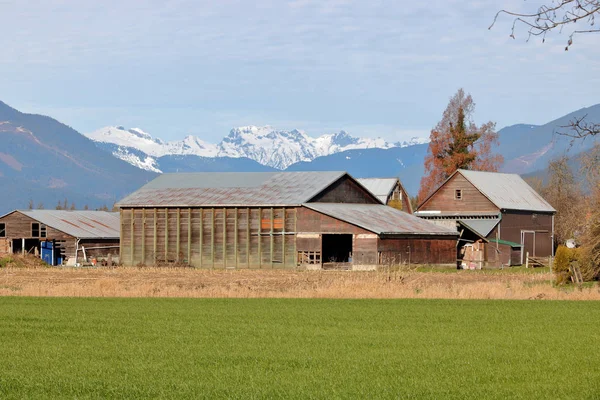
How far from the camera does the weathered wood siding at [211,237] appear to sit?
72.8m

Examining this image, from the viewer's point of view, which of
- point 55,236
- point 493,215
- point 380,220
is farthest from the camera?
point 55,236

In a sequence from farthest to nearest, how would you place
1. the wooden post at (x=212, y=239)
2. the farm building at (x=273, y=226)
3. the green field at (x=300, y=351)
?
the wooden post at (x=212, y=239) → the farm building at (x=273, y=226) → the green field at (x=300, y=351)

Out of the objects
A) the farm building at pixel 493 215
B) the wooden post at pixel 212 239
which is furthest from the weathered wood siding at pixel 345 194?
the wooden post at pixel 212 239

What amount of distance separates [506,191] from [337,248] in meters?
19.1

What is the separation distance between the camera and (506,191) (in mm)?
87500

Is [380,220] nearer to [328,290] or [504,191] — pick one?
[504,191]

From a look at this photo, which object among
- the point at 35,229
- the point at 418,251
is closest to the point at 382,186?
the point at 418,251

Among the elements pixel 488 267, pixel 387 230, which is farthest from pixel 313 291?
pixel 488 267

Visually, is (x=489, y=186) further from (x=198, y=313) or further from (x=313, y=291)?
(x=198, y=313)

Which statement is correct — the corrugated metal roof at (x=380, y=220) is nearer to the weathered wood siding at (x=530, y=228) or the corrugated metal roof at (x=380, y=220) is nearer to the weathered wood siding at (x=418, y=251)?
the weathered wood siding at (x=418, y=251)

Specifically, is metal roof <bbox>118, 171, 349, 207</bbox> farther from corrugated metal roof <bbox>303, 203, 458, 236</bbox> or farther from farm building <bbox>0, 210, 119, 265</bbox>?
farm building <bbox>0, 210, 119, 265</bbox>

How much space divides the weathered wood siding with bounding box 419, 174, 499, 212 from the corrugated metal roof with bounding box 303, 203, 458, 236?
10.4 meters

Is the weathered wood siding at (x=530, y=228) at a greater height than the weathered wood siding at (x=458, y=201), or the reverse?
the weathered wood siding at (x=458, y=201)

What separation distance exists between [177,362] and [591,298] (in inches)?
891
